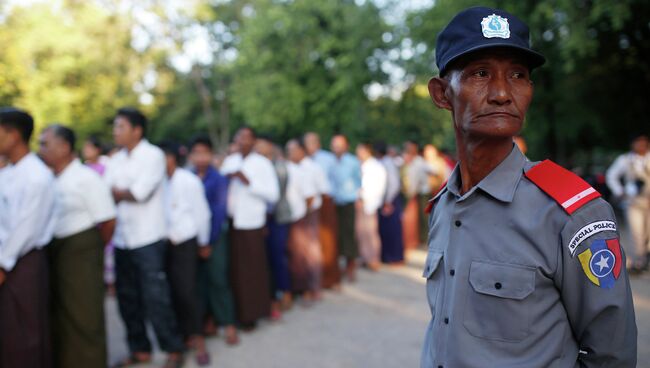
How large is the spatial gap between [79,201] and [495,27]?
345 centimetres

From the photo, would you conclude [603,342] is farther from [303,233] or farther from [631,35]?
[631,35]

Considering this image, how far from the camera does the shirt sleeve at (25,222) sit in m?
3.25

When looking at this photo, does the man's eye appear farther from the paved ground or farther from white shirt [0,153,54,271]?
the paved ground

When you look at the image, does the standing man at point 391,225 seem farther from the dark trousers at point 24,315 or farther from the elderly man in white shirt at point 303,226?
the dark trousers at point 24,315

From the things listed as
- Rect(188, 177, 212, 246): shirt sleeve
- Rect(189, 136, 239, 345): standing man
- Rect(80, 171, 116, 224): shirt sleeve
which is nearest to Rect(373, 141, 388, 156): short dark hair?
Rect(189, 136, 239, 345): standing man

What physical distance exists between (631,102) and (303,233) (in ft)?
41.4

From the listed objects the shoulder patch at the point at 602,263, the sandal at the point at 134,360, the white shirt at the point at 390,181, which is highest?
the shoulder patch at the point at 602,263

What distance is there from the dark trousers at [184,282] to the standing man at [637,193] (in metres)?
6.05

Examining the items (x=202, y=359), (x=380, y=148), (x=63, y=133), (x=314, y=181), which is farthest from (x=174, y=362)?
(x=380, y=148)

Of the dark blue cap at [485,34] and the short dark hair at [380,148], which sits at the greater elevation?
the dark blue cap at [485,34]

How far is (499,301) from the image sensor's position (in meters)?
1.42

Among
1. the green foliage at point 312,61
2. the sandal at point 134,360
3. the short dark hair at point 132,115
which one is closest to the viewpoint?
the short dark hair at point 132,115

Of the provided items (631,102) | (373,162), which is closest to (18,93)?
(373,162)

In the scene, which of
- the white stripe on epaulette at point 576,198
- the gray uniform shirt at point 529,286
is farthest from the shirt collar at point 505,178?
the white stripe on epaulette at point 576,198
